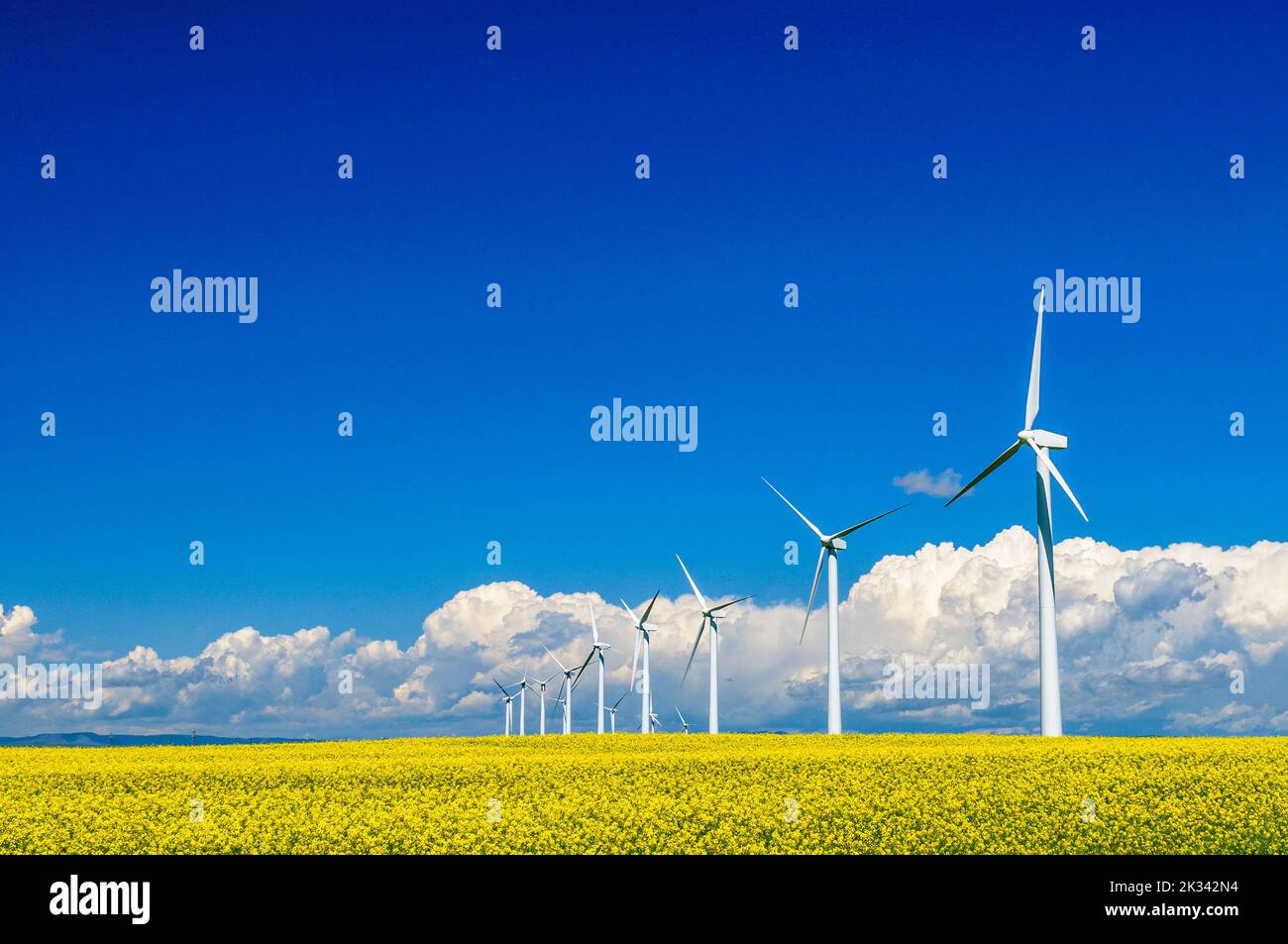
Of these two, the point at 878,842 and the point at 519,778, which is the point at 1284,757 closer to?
the point at 878,842

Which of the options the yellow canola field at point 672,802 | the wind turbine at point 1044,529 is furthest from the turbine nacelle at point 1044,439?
the yellow canola field at point 672,802

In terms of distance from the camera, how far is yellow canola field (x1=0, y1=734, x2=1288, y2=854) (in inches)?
1183

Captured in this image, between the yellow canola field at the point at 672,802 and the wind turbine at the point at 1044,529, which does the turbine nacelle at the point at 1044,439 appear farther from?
the yellow canola field at the point at 672,802

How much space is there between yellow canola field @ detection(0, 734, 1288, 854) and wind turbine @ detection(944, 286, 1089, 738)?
5.99 m

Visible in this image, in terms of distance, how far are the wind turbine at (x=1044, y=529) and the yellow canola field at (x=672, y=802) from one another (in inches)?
236

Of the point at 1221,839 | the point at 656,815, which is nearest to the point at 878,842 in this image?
the point at 656,815

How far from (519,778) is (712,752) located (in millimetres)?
7012

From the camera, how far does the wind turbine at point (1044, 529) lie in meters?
46.5

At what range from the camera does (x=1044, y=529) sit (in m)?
49.1

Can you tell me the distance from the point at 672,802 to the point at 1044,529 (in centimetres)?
2344

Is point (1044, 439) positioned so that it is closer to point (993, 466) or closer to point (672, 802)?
point (993, 466)

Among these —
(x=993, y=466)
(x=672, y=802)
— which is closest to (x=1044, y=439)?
(x=993, y=466)
